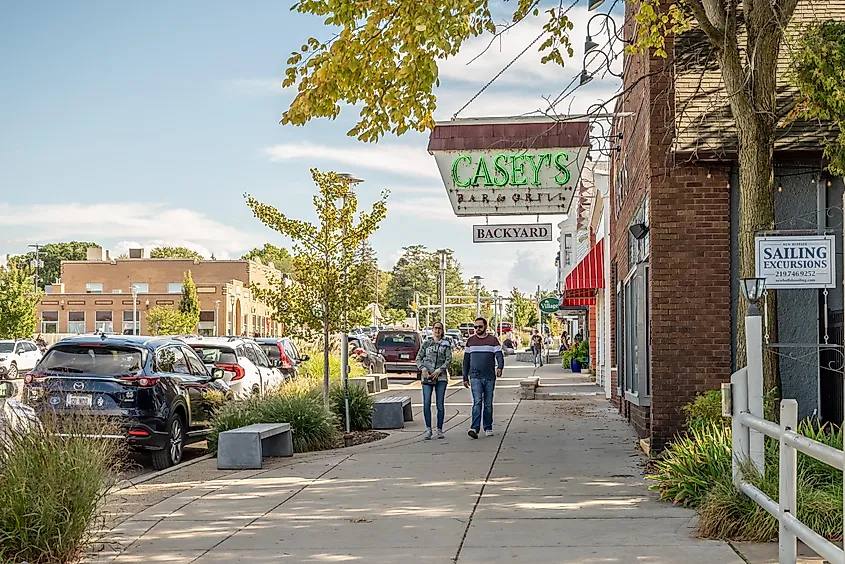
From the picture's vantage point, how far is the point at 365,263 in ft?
55.4

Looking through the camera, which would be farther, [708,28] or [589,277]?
[589,277]

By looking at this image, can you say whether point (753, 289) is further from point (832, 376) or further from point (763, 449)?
point (832, 376)

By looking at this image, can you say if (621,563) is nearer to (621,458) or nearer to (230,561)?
(230,561)

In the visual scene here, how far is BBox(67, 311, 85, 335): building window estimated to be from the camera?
91.4m

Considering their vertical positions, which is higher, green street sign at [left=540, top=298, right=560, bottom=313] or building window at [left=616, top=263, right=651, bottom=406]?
green street sign at [left=540, top=298, right=560, bottom=313]

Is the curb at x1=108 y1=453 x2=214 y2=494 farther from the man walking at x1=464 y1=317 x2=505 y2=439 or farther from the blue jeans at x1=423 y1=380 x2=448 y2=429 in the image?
the man walking at x1=464 y1=317 x2=505 y2=439

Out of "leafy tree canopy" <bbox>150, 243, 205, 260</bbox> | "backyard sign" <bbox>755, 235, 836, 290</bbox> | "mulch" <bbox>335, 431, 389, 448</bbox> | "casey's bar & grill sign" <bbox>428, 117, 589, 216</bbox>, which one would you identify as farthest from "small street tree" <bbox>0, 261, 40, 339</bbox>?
"leafy tree canopy" <bbox>150, 243, 205, 260</bbox>

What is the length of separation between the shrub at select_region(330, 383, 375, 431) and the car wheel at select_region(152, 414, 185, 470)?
353 cm

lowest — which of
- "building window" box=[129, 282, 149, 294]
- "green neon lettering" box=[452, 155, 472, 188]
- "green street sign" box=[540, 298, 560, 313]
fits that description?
"green street sign" box=[540, 298, 560, 313]

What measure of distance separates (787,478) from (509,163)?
9.97 metres

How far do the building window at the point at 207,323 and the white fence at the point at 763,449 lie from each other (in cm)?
8287

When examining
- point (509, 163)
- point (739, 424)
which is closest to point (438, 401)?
point (509, 163)

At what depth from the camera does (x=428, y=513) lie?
9133 millimetres

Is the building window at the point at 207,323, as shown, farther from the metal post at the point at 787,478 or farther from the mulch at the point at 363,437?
the metal post at the point at 787,478
